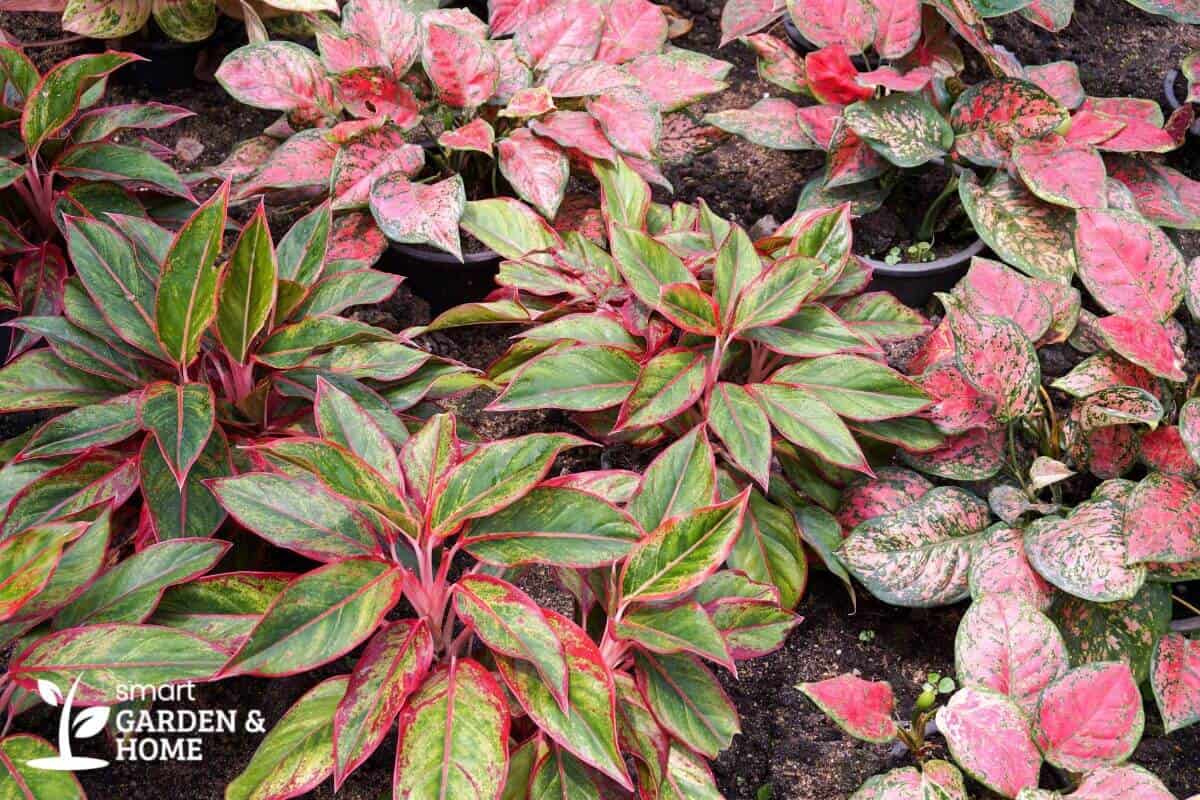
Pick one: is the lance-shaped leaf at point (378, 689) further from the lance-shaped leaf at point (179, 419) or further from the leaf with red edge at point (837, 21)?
the leaf with red edge at point (837, 21)

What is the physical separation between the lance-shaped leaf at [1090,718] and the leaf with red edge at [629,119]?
131cm

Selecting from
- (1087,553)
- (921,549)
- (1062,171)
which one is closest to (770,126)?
(1062,171)

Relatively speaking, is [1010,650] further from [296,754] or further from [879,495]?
[296,754]

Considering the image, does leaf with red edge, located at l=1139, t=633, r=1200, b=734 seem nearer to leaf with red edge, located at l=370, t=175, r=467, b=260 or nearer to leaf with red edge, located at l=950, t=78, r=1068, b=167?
leaf with red edge, located at l=950, t=78, r=1068, b=167

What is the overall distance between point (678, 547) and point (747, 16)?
5.77 feet

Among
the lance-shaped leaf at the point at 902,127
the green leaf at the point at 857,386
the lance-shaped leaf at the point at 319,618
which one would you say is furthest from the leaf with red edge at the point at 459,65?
the lance-shaped leaf at the point at 319,618

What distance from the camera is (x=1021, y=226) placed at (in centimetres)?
236

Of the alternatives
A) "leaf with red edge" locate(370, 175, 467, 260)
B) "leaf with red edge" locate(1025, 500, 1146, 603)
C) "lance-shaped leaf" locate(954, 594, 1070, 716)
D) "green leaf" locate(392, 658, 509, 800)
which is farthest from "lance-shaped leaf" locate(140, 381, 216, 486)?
"leaf with red edge" locate(1025, 500, 1146, 603)

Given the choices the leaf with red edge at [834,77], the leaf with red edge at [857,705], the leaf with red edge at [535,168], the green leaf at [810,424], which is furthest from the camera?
the leaf with red edge at [834,77]

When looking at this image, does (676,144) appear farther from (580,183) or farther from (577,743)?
(577,743)

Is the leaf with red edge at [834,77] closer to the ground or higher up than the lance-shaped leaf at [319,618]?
higher up

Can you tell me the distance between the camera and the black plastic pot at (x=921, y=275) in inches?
97.0

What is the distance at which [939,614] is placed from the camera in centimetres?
203

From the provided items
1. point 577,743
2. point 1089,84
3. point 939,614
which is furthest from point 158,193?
point 1089,84
